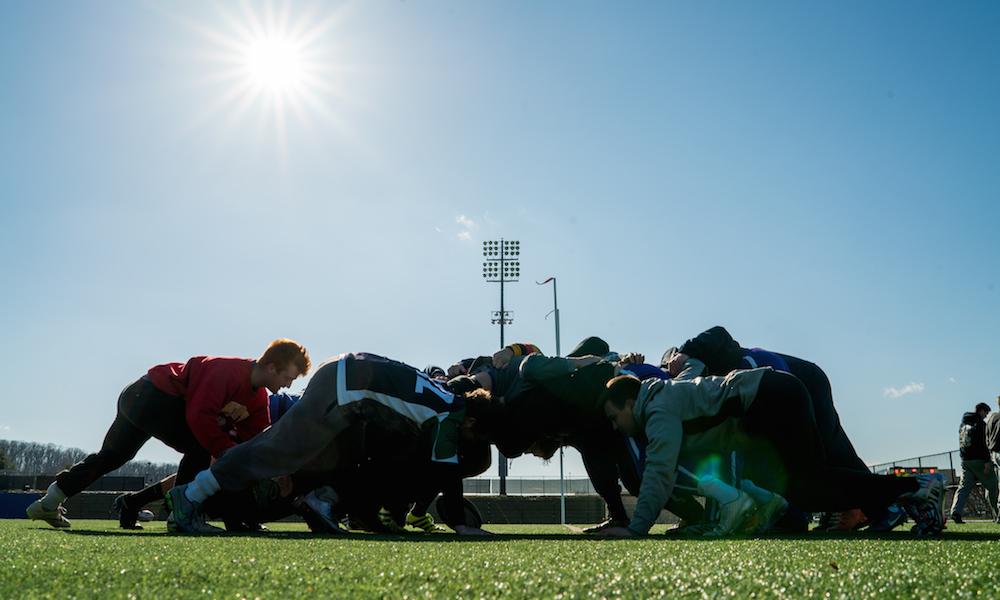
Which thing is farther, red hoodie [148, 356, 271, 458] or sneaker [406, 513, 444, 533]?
sneaker [406, 513, 444, 533]

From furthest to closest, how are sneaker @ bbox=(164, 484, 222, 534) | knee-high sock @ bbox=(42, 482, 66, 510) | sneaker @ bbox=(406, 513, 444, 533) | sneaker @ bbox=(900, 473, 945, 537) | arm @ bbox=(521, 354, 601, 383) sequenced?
sneaker @ bbox=(406, 513, 444, 533)
knee-high sock @ bbox=(42, 482, 66, 510)
arm @ bbox=(521, 354, 601, 383)
sneaker @ bbox=(164, 484, 222, 534)
sneaker @ bbox=(900, 473, 945, 537)

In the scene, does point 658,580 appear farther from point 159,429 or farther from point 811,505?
point 159,429

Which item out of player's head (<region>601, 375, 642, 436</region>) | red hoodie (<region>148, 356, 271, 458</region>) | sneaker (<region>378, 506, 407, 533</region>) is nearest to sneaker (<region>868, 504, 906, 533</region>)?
player's head (<region>601, 375, 642, 436</region>)

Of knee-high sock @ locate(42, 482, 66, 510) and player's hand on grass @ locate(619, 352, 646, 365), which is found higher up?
player's hand on grass @ locate(619, 352, 646, 365)

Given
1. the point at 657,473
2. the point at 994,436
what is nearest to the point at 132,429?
the point at 657,473

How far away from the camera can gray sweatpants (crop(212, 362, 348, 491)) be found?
14.0 feet

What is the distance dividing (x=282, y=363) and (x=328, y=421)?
84 centimetres

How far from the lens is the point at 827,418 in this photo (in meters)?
4.77

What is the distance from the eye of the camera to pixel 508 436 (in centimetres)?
489

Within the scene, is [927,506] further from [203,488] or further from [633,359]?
[203,488]

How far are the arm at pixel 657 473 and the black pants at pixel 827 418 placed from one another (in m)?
1.32

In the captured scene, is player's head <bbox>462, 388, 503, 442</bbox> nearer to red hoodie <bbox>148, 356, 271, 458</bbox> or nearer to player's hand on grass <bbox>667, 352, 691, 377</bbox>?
player's hand on grass <bbox>667, 352, 691, 377</bbox>

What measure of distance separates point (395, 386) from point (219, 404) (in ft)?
4.99

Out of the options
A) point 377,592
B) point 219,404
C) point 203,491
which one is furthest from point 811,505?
point 219,404
